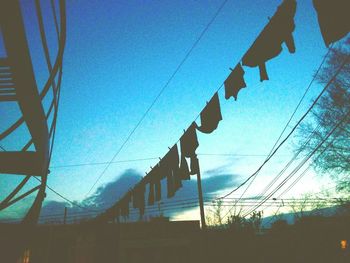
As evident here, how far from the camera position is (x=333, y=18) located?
153 inches

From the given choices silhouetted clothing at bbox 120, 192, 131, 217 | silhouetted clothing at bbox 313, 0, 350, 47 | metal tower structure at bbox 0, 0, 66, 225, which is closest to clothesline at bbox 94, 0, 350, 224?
silhouetted clothing at bbox 313, 0, 350, 47

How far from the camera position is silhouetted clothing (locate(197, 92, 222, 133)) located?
730 centimetres

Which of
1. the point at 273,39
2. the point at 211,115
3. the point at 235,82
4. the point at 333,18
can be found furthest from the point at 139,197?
the point at 333,18

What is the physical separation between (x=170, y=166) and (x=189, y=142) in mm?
1815

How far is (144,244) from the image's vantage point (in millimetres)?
19438

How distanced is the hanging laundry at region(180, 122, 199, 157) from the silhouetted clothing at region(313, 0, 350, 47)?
483 cm

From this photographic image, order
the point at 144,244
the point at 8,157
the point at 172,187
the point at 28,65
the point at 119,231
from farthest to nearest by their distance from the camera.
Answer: the point at 119,231, the point at 144,244, the point at 172,187, the point at 8,157, the point at 28,65

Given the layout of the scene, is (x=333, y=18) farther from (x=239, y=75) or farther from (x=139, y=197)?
(x=139, y=197)

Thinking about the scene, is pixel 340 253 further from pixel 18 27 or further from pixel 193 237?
pixel 18 27

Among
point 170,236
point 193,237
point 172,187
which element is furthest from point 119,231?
point 172,187

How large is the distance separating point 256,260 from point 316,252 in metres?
4.63

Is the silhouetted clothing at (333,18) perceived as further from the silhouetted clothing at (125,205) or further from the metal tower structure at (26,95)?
the silhouetted clothing at (125,205)

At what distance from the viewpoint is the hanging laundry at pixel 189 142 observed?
8536mm

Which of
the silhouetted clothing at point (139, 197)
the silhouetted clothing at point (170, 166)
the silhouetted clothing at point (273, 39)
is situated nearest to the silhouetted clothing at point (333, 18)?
the silhouetted clothing at point (273, 39)
